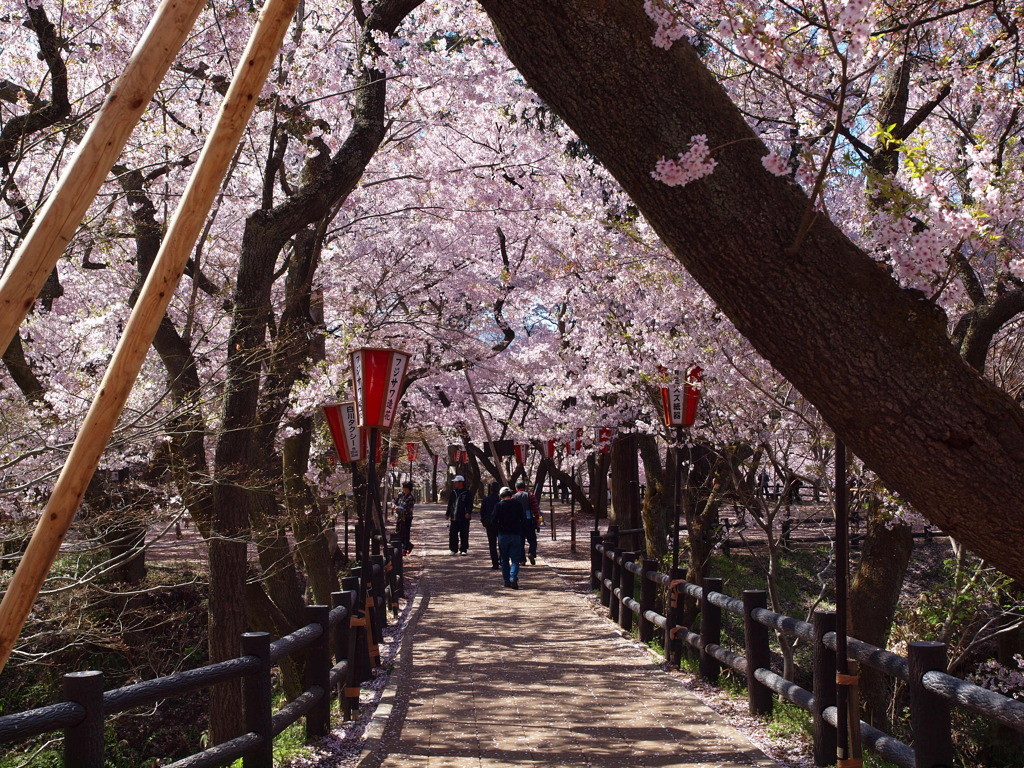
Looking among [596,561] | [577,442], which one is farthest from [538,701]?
[577,442]

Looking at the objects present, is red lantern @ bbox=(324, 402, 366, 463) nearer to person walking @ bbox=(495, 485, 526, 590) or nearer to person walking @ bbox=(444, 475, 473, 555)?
person walking @ bbox=(495, 485, 526, 590)

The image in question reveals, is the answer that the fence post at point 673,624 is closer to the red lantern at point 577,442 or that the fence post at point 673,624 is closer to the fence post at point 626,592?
the fence post at point 626,592

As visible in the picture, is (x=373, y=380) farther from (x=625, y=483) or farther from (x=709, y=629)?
(x=625, y=483)

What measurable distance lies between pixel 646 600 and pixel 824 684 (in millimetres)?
5139

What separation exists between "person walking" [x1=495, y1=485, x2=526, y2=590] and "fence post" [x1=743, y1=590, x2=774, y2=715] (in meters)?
9.03

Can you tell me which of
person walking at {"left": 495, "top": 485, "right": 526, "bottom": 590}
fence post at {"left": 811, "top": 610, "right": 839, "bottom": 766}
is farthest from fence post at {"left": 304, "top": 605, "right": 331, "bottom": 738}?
person walking at {"left": 495, "top": 485, "right": 526, "bottom": 590}

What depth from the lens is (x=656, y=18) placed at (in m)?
2.88

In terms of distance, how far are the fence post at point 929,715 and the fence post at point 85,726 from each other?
135 inches

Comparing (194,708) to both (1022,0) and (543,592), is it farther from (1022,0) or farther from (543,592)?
(1022,0)

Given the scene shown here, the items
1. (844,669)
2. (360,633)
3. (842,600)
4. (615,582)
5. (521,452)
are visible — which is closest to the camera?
(842,600)

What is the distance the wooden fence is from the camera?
141 inches

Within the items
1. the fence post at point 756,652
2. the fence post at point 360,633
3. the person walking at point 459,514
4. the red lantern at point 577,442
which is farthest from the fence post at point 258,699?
the person walking at point 459,514

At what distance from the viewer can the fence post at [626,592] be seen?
38.7 ft

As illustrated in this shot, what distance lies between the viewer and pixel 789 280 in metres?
2.86
